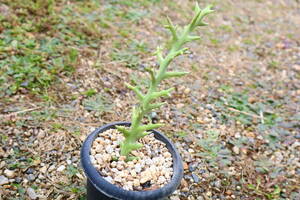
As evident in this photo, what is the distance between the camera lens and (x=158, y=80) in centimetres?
159

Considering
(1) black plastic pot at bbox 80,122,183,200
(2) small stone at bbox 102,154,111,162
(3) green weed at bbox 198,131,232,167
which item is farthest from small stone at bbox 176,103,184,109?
(2) small stone at bbox 102,154,111,162

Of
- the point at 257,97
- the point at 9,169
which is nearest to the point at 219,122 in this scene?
the point at 257,97

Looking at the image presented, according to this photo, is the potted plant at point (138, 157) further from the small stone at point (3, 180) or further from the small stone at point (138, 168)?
the small stone at point (3, 180)

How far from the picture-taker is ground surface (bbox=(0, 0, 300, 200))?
7.09ft

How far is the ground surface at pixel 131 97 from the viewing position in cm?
216

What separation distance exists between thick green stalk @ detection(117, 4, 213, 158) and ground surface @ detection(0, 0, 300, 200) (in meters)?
0.60

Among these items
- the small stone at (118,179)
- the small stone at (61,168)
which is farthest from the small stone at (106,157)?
the small stone at (61,168)

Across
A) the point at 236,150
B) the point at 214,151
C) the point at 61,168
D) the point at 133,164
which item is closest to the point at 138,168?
the point at 133,164

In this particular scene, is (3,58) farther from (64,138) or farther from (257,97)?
(257,97)

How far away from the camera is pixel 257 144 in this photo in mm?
2592

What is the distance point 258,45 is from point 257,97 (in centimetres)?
114

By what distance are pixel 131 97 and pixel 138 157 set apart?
1.11 m

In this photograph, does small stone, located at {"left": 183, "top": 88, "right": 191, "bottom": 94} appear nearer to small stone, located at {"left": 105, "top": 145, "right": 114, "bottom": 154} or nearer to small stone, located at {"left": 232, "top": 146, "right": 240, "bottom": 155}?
small stone, located at {"left": 232, "top": 146, "right": 240, "bottom": 155}

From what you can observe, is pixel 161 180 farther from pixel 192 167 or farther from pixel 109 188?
pixel 192 167
